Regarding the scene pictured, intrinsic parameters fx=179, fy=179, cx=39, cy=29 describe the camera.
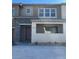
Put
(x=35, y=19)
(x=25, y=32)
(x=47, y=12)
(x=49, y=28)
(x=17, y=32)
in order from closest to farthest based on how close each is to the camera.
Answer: (x=35, y=19), (x=17, y=32), (x=49, y=28), (x=25, y=32), (x=47, y=12)

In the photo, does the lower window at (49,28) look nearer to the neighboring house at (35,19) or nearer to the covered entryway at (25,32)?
the neighboring house at (35,19)

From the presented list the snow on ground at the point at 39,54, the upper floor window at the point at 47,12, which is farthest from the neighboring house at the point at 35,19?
the snow on ground at the point at 39,54

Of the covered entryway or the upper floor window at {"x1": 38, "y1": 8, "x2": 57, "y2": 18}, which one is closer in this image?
the covered entryway

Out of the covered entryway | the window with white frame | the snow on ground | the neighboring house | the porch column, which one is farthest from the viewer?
the window with white frame

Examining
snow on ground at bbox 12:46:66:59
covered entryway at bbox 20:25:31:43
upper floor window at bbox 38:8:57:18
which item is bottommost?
snow on ground at bbox 12:46:66:59

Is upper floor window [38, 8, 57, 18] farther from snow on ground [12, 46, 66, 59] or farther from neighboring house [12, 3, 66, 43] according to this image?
snow on ground [12, 46, 66, 59]

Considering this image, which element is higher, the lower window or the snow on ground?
the lower window

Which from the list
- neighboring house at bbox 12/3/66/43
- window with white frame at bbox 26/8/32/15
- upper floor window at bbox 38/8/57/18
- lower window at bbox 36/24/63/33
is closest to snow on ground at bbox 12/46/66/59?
neighboring house at bbox 12/3/66/43

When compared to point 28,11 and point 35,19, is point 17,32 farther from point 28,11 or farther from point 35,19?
point 28,11

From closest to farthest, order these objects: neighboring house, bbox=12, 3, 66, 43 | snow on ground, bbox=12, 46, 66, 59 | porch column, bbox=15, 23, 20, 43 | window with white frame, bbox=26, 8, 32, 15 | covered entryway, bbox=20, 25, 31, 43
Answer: snow on ground, bbox=12, 46, 66, 59 → neighboring house, bbox=12, 3, 66, 43 → porch column, bbox=15, 23, 20, 43 → covered entryway, bbox=20, 25, 31, 43 → window with white frame, bbox=26, 8, 32, 15

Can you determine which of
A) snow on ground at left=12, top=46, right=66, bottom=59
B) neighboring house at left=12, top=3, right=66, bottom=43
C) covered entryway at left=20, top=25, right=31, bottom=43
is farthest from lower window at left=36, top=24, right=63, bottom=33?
snow on ground at left=12, top=46, right=66, bottom=59

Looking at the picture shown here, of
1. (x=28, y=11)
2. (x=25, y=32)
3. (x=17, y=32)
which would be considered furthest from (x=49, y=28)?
(x=17, y=32)

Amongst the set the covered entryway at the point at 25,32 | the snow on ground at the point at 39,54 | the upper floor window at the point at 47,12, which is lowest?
the snow on ground at the point at 39,54
